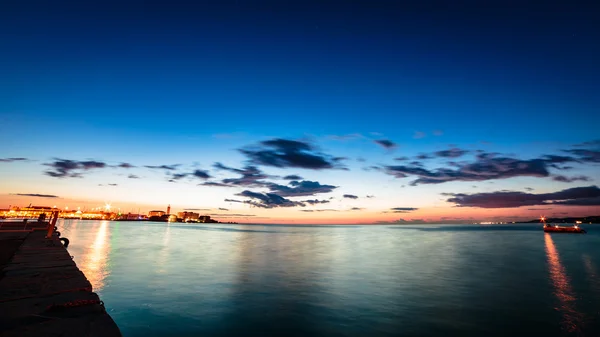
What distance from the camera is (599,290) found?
91.3ft

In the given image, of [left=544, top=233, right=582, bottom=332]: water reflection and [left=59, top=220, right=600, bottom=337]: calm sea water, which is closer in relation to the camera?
[left=59, top=220, right=600, bottom=337]: calm sea water

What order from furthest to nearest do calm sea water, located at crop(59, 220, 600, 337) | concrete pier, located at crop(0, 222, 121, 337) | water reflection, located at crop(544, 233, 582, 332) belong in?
water reflection, located at crop(544, 233, 582, 332) → calm sea water, located at crop(59, 220, 600, 337) → concrete pier, located at crop(0, 222, 121, 337)

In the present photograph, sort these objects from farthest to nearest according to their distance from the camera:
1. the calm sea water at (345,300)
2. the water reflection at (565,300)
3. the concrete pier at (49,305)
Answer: the water reflection at (565,300) < the calm sea water at (345,300) < the concrete pier at (49,305)

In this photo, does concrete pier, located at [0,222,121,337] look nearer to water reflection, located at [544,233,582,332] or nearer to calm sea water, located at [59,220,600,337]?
calm sea water, located at [59,220,600,337]

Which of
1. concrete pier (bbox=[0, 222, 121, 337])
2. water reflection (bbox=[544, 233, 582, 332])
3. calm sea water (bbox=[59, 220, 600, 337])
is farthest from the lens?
water reflection (bbox=[544, 233, 582, 332])

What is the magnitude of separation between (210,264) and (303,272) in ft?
45.7

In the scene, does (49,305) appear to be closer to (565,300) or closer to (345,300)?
(345,300)

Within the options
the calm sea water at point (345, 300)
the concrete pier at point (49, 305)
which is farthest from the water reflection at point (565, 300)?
the concrete pier at point (49, 305)

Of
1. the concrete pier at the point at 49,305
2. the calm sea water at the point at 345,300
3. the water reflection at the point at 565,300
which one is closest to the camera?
the concrete pier at the point at 49,305

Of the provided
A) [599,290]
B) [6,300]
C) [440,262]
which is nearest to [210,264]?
[6,300]

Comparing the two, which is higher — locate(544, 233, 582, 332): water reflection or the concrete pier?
the concrete pier

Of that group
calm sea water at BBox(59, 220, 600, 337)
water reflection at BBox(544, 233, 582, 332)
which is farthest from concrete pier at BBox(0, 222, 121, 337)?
water reflection at BBox(544, 233, 582, 332)

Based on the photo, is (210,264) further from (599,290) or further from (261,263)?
(599,290)

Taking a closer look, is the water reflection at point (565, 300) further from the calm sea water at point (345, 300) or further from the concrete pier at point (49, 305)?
the concrete pier at point (49, 305)
